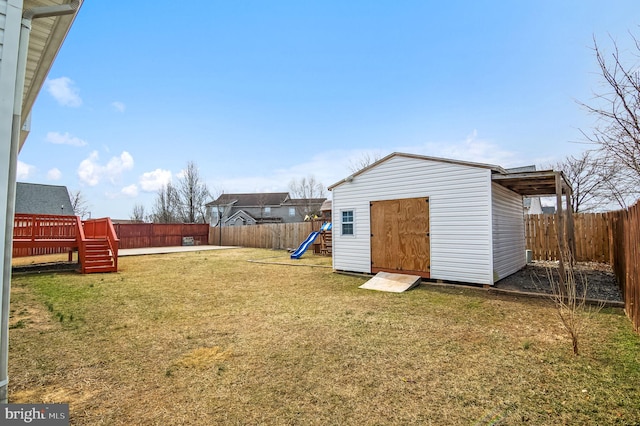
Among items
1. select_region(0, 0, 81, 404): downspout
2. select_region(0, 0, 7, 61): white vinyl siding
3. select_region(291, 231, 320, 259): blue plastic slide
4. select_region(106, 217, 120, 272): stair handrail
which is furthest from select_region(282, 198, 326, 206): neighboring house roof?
select_region(0, 0, 7, 61): white vinyl siding

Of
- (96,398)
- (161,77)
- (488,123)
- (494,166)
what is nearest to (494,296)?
(494,166)

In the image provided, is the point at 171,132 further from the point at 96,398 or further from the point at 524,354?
the point at 524,354

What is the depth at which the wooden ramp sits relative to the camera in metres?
7.08

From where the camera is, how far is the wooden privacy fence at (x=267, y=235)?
19.6 meters

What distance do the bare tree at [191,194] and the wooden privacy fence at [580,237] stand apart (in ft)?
112

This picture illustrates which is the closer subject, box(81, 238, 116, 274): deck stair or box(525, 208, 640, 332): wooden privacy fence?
box(81, 238, 116, 274): deck stair

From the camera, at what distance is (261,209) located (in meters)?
42.2

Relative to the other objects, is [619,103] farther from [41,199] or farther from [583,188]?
[41,199]

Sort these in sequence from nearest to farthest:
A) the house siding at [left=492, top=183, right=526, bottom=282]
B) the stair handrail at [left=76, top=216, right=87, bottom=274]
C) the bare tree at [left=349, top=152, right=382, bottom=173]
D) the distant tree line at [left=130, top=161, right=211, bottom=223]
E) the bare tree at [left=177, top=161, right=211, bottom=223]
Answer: the house siding at [left=492, top=183, right=526, bottom=282], the stair handrail at [left=76, top=216, right=87, bottom=274], the bare tree at [left=349, top=152, right=382, bottom=173], the bare tree at [left=177, top=161, right=211, bottom=223], the distant tree line at [left=130, top=161, right=211, bottom=223]

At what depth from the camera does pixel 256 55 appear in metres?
10.9

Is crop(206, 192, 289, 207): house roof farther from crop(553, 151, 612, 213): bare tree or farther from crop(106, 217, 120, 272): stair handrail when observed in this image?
crop(553, 151, 612, 213): bare tree

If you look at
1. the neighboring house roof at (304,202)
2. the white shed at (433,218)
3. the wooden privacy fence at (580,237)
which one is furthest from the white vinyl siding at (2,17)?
the neighboring house roof at (304,202)

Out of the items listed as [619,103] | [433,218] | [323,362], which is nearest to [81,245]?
[323,362]

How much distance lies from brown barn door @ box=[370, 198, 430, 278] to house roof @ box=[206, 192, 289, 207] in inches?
1362
